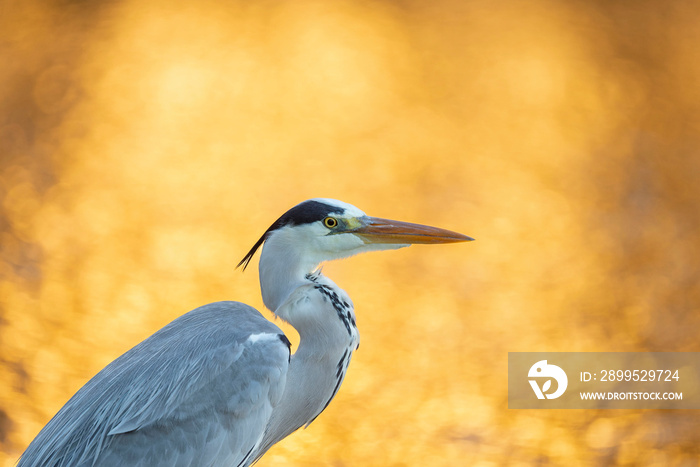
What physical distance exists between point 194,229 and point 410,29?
5.54 feet

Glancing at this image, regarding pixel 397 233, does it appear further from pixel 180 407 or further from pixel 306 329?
pixel 180 407

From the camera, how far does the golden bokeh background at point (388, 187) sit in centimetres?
284

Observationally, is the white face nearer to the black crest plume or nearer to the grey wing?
the black crest plume

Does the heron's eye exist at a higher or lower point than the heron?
higher

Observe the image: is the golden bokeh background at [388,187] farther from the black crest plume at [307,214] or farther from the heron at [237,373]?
the black crest plume at [307,214]

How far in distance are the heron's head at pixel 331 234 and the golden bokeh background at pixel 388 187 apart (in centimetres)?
134

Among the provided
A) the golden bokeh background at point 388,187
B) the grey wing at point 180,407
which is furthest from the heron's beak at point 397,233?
the golden bokeh background at point 388,187

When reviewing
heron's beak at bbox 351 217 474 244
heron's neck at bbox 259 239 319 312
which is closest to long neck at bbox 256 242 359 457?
heron's neck at bbox 259 239 319 312

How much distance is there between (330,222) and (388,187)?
2.10 meters

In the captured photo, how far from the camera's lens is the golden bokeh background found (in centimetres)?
284

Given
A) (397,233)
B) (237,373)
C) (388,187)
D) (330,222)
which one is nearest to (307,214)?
(330,222)

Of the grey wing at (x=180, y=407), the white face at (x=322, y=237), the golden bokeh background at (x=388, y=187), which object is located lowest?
the grey wing at (x=180, y=407)

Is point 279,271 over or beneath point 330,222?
beneath

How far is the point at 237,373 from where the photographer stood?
4.35 ft
